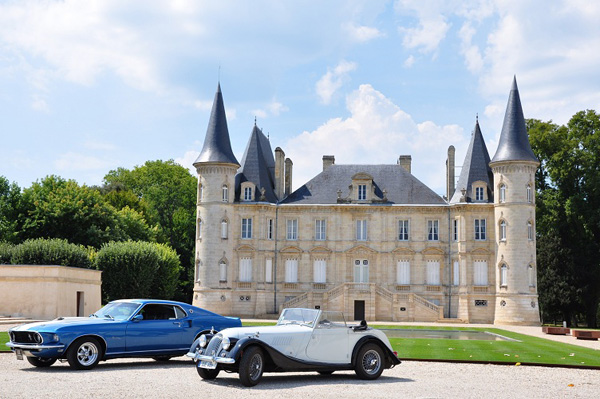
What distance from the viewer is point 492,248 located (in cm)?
4969

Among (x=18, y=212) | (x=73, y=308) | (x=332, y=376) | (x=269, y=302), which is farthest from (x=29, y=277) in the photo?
(x=332, y=376)

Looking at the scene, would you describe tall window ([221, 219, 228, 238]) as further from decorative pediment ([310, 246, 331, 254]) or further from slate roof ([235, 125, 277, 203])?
decorative pediment ([310, 246, 331, 254])

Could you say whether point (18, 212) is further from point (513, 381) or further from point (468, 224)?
point (513, 381)

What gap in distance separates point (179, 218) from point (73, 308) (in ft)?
96.5

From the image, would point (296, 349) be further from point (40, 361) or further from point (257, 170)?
point (257, 170)

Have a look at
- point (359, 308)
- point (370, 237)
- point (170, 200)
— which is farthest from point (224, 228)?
point (170, 200)

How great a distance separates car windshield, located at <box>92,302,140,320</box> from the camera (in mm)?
15478

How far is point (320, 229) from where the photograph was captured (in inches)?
2072

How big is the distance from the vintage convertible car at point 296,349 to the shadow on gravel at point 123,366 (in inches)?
78.1

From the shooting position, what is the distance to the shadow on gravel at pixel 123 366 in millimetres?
14273

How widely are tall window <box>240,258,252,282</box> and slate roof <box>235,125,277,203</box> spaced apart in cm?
452

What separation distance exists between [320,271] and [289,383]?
128 feet

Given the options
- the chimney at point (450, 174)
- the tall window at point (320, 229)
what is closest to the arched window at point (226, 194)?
the tall window at point (320, 229)

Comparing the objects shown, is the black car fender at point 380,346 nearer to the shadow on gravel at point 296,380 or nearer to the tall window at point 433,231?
the shadow on gravel at point 296,380
